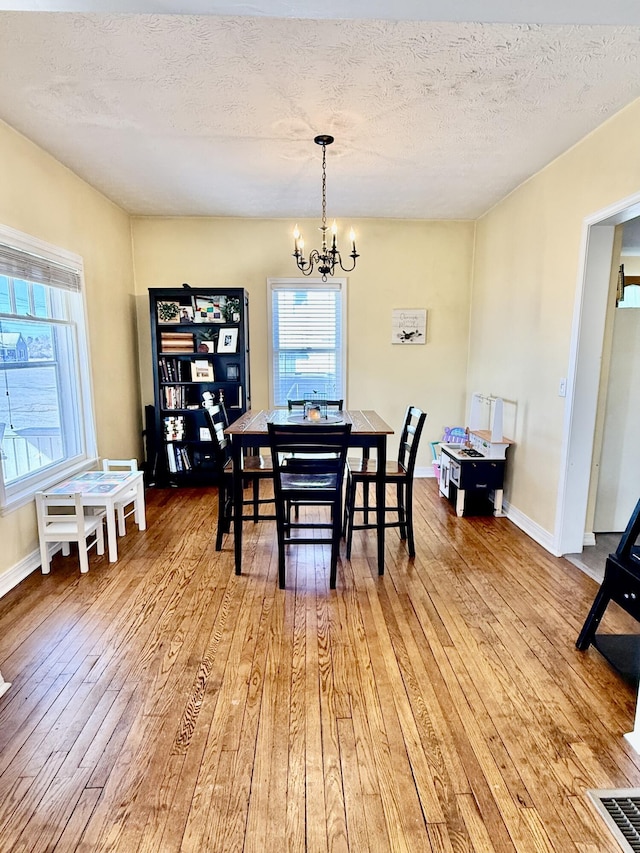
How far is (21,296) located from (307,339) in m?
2.66

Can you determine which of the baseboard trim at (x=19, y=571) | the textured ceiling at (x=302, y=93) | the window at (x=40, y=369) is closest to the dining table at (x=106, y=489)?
the window at (x=40, y=369)

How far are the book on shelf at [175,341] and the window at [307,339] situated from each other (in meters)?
0.87

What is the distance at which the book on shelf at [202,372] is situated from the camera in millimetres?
4520

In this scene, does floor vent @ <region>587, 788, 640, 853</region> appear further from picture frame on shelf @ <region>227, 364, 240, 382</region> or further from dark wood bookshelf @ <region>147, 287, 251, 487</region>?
picture frame on shelf @ <region>227, 364, 240, 382</region>

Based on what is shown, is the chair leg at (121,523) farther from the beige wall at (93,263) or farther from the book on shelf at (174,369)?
the book on shelf at (174,369)

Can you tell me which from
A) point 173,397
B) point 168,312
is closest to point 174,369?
point 173,397

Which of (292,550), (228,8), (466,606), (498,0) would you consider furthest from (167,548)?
(498,0)

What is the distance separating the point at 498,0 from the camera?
1262 millimetres

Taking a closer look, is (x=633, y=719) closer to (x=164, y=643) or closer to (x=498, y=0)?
(x=164, y=643)

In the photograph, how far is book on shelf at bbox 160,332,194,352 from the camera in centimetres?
446

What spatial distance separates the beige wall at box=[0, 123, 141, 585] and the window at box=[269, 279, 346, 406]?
146 cm

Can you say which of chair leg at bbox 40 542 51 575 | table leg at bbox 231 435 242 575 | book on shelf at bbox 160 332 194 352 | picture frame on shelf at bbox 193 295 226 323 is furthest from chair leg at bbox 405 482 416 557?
book on shelf at bbox 160 332 194 352

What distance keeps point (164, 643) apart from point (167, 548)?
113 cm

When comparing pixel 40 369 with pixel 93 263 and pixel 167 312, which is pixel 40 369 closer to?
pixel 93 263
